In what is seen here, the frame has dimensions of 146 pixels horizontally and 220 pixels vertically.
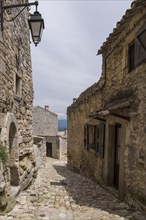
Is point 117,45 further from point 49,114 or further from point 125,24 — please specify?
point 49,114

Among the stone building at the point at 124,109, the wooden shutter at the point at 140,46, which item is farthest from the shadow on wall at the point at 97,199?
the wooden shutter at the point at 140,46

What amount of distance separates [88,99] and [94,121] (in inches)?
60.3

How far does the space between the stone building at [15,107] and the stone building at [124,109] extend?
7.60 ft

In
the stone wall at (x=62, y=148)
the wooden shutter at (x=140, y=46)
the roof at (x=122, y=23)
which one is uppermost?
the roof at (x=122, y=23)

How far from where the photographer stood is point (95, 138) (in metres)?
8.88

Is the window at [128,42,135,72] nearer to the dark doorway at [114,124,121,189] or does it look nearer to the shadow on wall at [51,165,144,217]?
the dark doorway at [114,124,121,189]

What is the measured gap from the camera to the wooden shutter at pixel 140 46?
482cm

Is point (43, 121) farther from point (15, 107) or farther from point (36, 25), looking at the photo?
point (36, 25)

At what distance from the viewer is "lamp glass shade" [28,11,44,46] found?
4.65m

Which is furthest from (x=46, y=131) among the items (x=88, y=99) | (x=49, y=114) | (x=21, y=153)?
(x=21, y=153)

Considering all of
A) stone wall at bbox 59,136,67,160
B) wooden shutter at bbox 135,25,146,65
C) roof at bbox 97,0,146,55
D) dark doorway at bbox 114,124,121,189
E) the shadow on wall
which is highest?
roof at bbox 97,0,146,55

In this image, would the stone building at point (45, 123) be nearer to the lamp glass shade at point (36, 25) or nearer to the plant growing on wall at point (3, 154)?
the plant growing on wall at point (3, 154)

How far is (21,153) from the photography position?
6.69 metres

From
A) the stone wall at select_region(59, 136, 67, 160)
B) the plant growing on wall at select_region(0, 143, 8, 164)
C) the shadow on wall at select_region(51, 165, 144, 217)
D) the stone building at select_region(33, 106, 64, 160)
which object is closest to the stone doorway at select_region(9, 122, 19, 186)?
the plant growing on wall at select_region(0, 143, 8, 164)
